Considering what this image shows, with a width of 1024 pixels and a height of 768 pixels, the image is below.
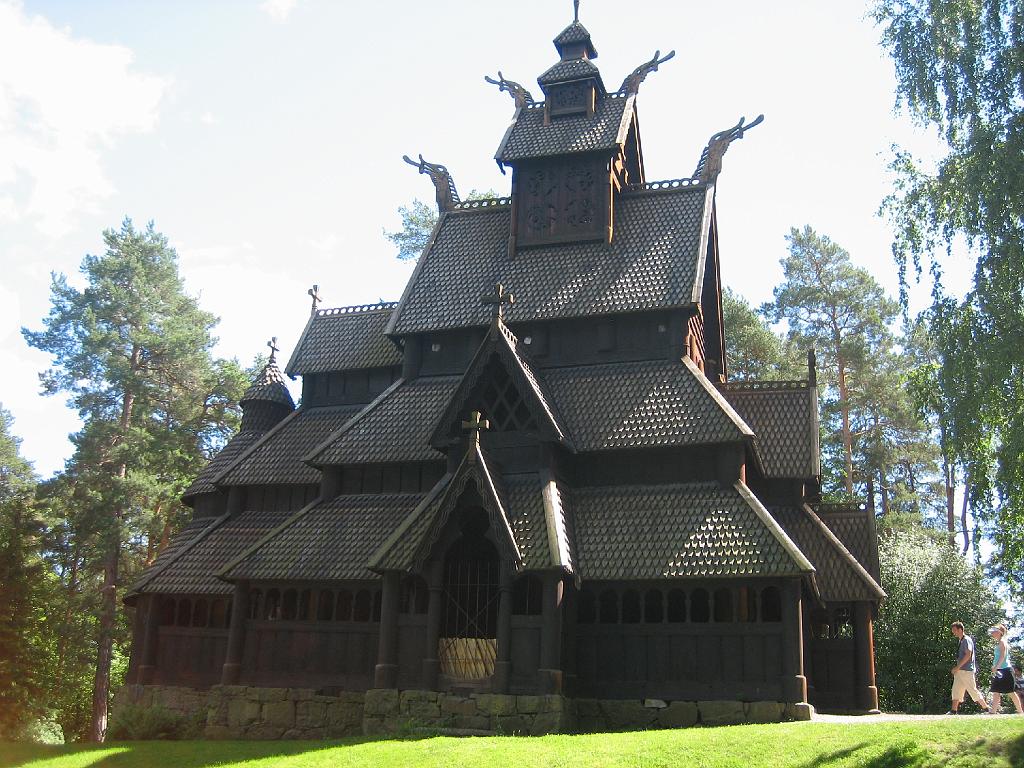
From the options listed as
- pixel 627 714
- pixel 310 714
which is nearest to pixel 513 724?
pixel 627 714

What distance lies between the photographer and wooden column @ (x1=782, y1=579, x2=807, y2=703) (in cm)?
1822

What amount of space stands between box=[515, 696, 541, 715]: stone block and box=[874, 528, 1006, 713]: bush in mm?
16515

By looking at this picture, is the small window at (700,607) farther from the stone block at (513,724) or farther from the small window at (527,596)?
the stone block at (513,724)

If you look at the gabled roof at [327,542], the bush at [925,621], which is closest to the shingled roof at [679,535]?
the gabled roof at [327,542]

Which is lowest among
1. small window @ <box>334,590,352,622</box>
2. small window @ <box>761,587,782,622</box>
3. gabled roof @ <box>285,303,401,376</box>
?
small window @ <box>334,590,352,622</box>

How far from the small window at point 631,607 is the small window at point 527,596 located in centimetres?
195

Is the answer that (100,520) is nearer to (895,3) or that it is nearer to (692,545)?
(692,545)

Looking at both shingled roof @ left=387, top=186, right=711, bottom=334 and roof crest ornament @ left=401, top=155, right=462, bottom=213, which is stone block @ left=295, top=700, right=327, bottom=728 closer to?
shingled roof @ left=387, top=186, right=711, bottom=334

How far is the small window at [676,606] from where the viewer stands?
2042 cm

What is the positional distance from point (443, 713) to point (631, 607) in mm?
4523

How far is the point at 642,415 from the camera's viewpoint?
22.0 metres

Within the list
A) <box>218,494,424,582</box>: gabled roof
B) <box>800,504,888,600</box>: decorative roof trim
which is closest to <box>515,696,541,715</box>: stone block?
<box>218,494,424,582</box>: gabled roof

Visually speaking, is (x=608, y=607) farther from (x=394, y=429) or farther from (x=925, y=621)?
(x=925, y=621)

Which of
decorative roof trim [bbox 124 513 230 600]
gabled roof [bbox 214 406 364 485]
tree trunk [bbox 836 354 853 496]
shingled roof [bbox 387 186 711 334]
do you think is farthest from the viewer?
tree trunk [bbox 836 354 853 496]
